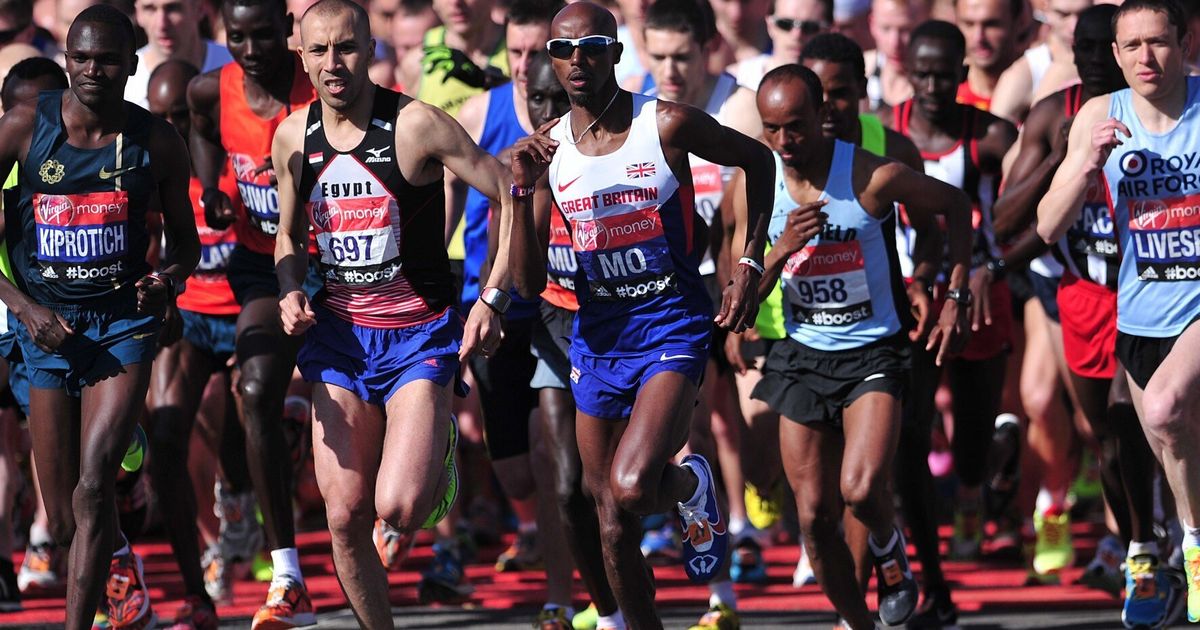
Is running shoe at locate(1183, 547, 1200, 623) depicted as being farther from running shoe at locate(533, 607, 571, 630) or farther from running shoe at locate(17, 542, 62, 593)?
running shoe at locate(17, 542, 62, 593)

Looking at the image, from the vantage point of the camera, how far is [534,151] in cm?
785

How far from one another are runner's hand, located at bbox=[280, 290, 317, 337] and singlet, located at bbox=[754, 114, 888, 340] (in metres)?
1.85

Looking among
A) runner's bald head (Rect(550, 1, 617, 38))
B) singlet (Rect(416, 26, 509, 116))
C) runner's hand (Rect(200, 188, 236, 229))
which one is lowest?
runner's hand (Rect(200, 188, 236, 229))

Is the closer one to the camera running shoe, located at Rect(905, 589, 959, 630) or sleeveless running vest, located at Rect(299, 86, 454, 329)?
sleeveless running vest, located at Rect(299, 86, 454, 329)

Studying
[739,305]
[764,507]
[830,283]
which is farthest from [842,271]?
[764,507]

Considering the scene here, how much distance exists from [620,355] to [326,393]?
3.49 ft

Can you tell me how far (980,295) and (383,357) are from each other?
8.88 feet

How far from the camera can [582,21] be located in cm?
802

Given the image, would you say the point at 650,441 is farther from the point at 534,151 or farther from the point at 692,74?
the point at 692,74

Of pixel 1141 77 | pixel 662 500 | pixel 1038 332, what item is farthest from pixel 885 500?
pixel 1038 332

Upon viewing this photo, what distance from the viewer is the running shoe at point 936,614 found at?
916 centimetres

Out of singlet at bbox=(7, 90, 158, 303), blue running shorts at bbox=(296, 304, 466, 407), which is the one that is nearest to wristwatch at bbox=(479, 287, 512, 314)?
blue running shorts at bbox=(296, 304, 466, 407)

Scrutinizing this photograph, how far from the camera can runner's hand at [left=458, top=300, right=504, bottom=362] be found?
7.83 metres

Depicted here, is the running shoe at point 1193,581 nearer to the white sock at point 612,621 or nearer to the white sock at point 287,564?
the white sock at point 612,621
